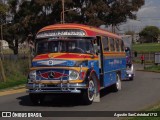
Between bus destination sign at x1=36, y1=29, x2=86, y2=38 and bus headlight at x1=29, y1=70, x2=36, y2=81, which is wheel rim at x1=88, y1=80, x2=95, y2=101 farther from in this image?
bus headlight at x1=29, y1=70, x2=36, y2=81

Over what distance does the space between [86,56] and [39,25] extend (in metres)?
53.8

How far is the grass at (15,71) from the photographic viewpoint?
2693 cm

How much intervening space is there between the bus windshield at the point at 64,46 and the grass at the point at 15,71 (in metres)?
10.3

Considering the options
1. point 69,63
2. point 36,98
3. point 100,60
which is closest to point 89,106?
point 69,63

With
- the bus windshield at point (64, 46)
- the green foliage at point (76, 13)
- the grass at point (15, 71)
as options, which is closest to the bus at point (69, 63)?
the bus windshield at point (64, 46)

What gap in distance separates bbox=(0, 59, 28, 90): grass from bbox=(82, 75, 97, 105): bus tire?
10.9 metres

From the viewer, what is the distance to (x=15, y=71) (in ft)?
94.9

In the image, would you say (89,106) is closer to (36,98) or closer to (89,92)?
(89,92)

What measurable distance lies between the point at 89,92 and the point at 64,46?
6.05ft

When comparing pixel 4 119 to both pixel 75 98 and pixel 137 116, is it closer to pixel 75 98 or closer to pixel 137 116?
pixel 137 116

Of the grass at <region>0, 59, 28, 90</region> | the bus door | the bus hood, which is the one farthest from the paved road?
the grass at <region>0, 59, 28, 90</region>

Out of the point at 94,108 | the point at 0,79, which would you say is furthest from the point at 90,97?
the point at 0,79

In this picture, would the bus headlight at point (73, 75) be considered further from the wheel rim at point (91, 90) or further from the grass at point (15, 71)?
the grass at point (15, 71)

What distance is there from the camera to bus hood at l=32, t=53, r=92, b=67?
14430 mm
